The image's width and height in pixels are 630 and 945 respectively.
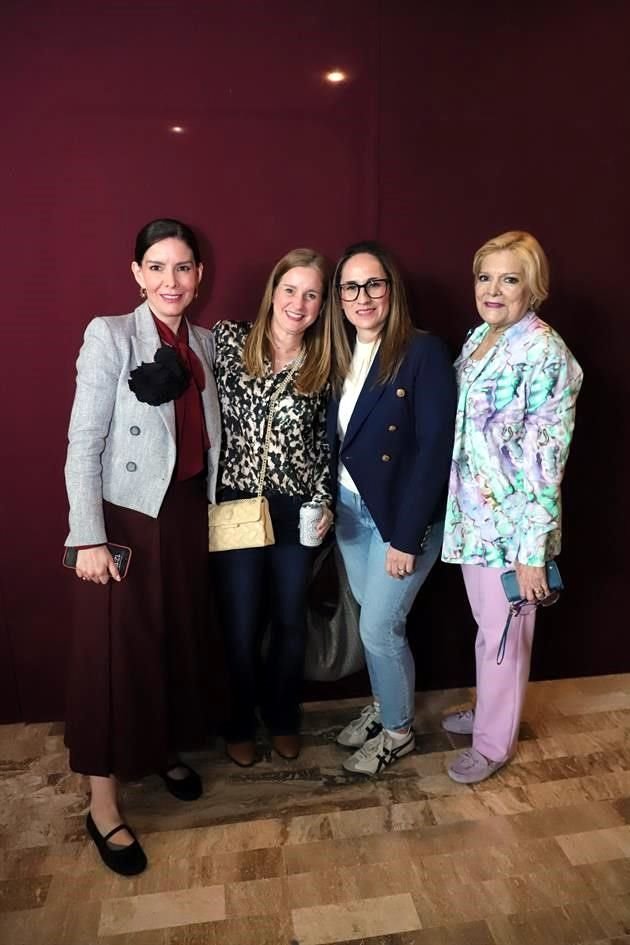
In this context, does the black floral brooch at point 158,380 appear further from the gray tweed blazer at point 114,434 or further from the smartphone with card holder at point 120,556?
the smartphone with card holder at point 120,556

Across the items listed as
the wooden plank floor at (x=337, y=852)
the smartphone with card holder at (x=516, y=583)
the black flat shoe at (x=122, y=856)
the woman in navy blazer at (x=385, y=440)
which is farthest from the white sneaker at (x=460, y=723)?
the black flat shoe at (x=122, y=856)

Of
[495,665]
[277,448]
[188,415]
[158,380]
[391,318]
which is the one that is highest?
[391,318]

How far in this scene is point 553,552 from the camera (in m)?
1.99

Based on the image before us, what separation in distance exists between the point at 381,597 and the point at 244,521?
49 centimetres

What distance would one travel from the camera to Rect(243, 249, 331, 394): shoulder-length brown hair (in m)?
1.93

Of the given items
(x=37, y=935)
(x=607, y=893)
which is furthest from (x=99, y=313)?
(x=607, y=893)

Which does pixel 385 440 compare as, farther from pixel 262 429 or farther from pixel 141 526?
pixel 141 526

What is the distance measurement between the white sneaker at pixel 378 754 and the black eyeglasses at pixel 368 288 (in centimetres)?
143

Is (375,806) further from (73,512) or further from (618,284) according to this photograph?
(618,284)

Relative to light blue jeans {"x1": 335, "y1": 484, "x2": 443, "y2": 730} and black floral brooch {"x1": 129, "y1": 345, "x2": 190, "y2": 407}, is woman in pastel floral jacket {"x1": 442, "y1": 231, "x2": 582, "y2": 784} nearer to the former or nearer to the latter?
light blue jeans {"x1": 335, "y1": 484, "x2": 443, "y2": 730}

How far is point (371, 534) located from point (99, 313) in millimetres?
1114

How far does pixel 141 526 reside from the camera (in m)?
1.86

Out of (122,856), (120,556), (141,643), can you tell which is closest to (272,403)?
(120,556)

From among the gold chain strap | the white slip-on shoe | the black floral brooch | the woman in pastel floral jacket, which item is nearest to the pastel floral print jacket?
the woman in pastel floral jacket
